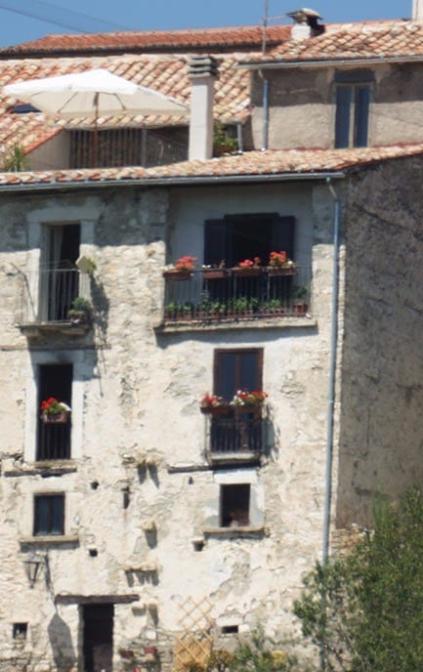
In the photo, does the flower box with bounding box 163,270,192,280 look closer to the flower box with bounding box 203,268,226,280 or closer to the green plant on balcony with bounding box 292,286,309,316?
the flower box with bounding box 203,268,226,280

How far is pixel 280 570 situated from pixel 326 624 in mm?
2295

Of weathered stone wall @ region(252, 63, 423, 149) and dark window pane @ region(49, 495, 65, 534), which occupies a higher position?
weathered stone wall @ region(252, 63, 423, 149)

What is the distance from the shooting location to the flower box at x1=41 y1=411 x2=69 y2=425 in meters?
65.6

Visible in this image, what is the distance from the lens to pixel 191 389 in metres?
65.1

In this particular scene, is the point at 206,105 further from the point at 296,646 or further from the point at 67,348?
the point at 296,646

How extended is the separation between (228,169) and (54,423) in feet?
19.1

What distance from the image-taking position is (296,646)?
62844 millimetres

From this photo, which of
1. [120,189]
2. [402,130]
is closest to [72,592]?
[120,189]

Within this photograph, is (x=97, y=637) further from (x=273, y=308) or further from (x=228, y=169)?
(x=228, y=169)

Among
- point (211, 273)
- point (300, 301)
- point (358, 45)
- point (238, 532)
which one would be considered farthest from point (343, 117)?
point (238, 532)

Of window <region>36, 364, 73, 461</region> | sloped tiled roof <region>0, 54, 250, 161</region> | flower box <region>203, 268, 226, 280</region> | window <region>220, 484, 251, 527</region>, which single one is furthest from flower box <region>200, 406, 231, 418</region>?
sloped tiled roof <region>0, 54, 250, 161</region>

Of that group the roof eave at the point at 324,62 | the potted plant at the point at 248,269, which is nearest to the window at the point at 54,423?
the potted plant at the point at 248,269

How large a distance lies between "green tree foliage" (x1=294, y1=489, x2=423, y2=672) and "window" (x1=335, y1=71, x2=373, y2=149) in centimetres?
1043

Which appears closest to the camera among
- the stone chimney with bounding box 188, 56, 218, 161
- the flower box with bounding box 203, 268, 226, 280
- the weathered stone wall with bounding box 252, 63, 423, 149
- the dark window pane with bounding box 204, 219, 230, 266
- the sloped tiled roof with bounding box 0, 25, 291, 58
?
the flower box with bounding box 203, 268, 226, 280
